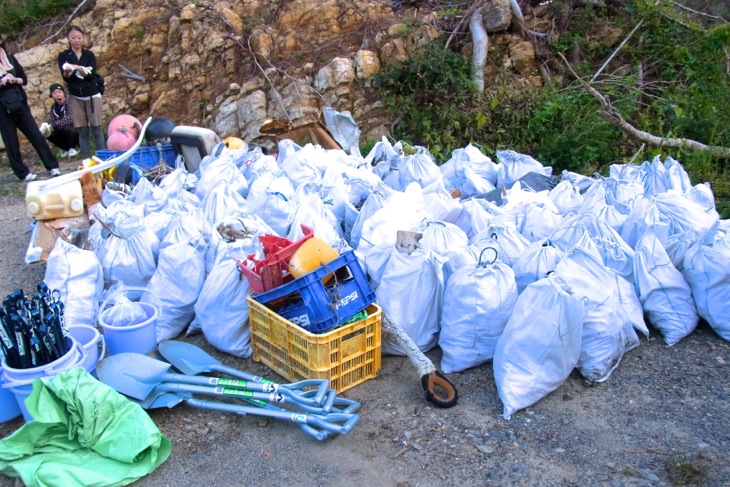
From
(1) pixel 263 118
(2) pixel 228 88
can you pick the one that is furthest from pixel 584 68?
(2) pixel 228 88

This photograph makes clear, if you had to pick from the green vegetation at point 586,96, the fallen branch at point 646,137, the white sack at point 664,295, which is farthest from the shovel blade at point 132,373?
the fallen branch at point 646,137

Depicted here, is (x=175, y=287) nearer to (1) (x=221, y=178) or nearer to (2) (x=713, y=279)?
(1) (x=221, y=178)

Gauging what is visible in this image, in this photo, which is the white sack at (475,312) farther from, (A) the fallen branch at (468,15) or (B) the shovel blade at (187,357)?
(A) the fallen branch at (468,15)

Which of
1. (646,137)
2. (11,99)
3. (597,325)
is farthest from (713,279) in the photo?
(11,99)

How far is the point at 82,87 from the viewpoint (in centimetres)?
646

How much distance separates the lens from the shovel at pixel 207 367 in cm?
268

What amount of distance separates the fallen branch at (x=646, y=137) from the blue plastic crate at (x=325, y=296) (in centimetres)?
374

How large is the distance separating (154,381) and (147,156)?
342cm

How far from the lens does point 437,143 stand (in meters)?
6.17

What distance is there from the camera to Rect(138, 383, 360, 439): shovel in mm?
2586

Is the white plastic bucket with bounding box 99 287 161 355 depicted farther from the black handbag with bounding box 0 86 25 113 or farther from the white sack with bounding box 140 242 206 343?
the black handbag with bounding box 0 86 25 113

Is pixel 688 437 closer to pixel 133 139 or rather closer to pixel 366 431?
pixel 366 431

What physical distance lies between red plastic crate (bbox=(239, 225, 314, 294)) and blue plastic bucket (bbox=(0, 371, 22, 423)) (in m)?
1.20

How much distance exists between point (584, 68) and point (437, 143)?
183 cm
